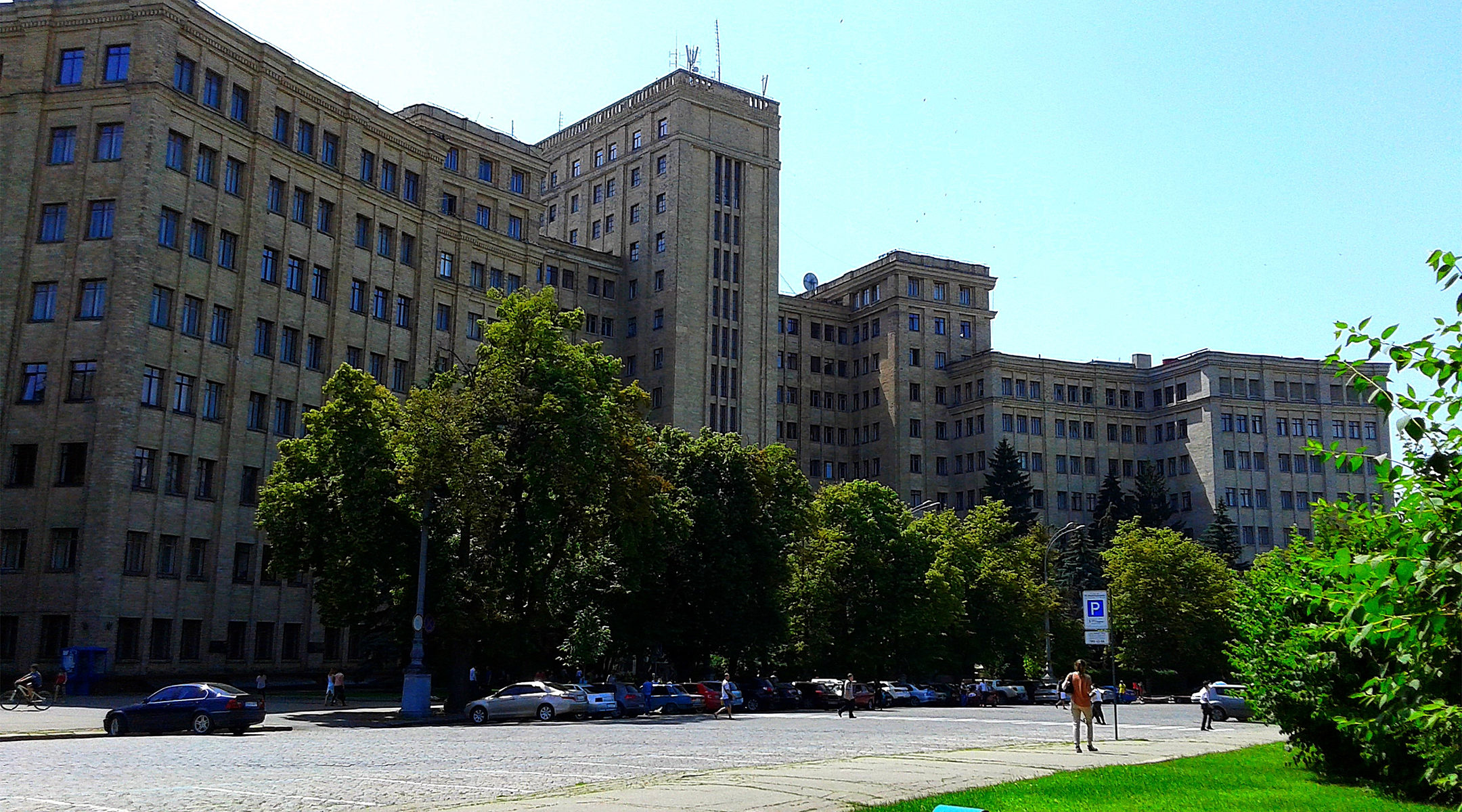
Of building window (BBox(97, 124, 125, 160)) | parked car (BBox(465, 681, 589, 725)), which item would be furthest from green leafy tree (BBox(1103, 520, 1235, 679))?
building window (BBox(97, 124, 125, 160))

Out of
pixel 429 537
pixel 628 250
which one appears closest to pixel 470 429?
pixel 429 537

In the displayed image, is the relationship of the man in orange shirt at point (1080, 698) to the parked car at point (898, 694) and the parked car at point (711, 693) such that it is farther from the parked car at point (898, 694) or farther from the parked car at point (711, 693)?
the parked car at point (898, 694)

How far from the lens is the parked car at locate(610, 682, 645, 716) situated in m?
44.6

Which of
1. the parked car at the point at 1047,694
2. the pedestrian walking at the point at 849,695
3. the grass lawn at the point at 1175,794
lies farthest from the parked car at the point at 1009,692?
the grass lawn at the point at 1175,794

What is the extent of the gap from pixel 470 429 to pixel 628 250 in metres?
63.1

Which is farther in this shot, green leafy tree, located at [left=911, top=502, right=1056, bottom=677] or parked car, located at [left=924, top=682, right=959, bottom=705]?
green leafy tree, located at [left=911, top=502, right=1056, bottom=677]

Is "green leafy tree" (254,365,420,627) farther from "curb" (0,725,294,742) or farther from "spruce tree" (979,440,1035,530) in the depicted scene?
"spruce tree" (979,440,1035,530)

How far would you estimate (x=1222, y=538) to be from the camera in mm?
101312

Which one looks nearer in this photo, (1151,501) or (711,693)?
(711,693)

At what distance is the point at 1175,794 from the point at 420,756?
13.7 meters

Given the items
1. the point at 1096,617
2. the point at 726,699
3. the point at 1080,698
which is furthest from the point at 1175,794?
the point at 726,699

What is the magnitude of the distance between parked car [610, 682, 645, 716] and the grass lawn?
88.7 feet

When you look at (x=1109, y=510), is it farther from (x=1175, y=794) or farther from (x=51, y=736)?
(x=1175, y=794)

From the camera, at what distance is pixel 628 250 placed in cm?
10344
